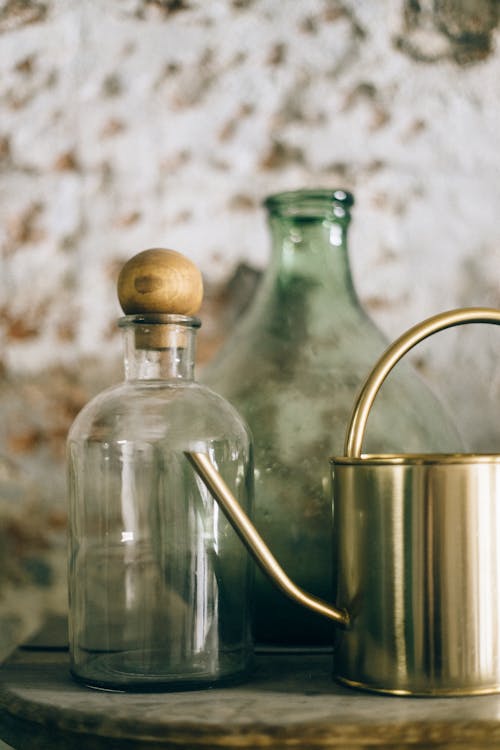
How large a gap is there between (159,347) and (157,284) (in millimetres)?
48

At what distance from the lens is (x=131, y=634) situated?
1.81 feet

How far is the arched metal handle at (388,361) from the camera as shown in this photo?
1.84 feet

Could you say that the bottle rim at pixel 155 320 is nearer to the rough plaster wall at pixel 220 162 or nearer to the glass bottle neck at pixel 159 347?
the glass bottle neck at pixel 159 347

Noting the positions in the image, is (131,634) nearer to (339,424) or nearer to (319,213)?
(339,424)

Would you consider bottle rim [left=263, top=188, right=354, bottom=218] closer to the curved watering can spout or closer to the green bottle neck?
the green bottle neck

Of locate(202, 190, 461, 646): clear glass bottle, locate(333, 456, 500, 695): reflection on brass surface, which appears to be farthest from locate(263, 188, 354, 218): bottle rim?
locate(333, 456, 500, 695): reflection on brass surface

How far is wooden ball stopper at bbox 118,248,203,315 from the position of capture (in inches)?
22.2

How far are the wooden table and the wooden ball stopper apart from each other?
0.24 meters

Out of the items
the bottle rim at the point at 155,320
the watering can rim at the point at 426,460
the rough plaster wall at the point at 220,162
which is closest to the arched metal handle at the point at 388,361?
the watering can rim at the point at 426,460

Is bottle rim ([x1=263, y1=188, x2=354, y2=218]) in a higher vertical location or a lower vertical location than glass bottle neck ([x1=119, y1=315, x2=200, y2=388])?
higher

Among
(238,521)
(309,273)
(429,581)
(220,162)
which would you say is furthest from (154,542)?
(220,162)

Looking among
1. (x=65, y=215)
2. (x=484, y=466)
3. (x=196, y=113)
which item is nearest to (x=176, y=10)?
(x=196, y=113)

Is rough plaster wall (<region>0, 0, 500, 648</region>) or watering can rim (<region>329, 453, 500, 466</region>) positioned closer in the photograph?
watering can rim (<region>329, 453, 500, 466</region>)

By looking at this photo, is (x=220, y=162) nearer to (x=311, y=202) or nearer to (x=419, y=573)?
(x=311, y=202)
